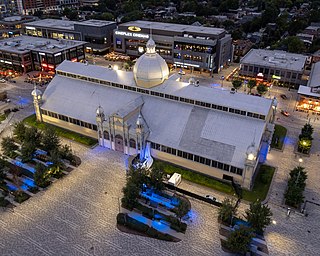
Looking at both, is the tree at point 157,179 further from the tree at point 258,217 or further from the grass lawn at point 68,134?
the grass lawn at point 68,134

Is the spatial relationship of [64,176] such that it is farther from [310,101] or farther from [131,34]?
[131,34]

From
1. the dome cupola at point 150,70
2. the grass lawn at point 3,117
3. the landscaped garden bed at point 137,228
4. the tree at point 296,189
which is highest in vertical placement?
the dome cupola at point 150,70

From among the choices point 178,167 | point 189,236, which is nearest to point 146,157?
point 178,167

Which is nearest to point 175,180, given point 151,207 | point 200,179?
point 200,179

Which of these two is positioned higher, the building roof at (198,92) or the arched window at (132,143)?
the building roof at (198,92)

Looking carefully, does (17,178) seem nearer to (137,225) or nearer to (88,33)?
(137,225)

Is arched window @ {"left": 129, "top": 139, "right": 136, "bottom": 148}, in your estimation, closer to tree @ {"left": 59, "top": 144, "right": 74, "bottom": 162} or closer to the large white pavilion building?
the large white pavilion building

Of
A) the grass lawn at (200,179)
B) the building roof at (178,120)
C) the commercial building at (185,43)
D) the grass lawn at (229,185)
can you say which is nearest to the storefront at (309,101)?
the grass lawn at (229,185)
